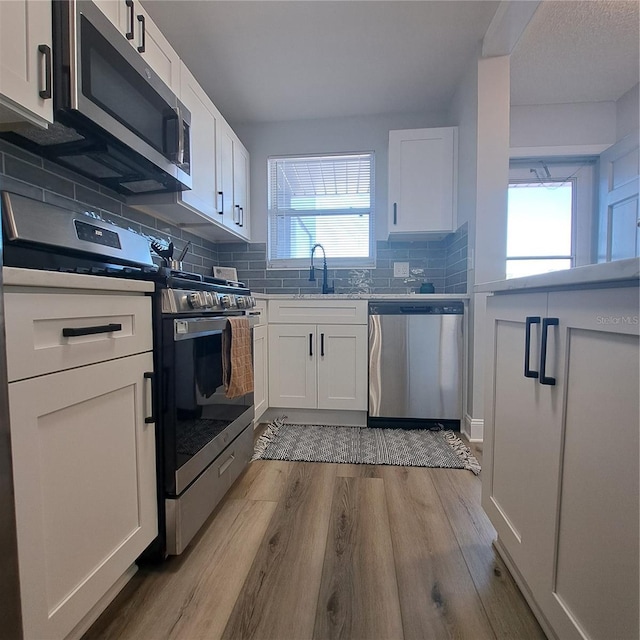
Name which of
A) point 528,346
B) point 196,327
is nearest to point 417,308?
point 528,346

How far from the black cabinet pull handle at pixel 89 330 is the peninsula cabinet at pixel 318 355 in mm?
1594

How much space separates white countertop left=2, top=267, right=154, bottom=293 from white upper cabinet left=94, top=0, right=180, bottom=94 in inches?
43.4

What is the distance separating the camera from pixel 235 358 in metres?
1.46

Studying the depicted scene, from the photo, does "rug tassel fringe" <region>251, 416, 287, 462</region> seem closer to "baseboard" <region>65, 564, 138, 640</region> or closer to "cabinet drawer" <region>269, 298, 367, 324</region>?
"cabinet drawer" <region>269, 298, 367, 324</region>

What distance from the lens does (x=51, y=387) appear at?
2.30ft

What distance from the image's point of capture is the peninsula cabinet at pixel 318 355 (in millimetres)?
2383

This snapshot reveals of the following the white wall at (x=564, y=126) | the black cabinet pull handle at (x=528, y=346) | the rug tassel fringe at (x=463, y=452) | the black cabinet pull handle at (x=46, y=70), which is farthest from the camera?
the white wall at (x=564, y=126)

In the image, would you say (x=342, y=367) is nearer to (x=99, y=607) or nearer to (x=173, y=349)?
(x=173, y=349)

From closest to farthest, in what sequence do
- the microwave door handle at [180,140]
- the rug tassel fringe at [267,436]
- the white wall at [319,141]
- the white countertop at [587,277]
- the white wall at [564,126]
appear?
the white countertop at [587,277]
the microwave door handle at [180,140]
the rug tassel fringe at [267,436]
the white wall at [564,126]
the white wall at [319,141]

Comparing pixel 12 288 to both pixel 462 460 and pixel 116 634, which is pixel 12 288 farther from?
pixel 462 460

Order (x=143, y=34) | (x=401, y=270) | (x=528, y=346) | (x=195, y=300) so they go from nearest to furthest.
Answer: (x=528, y=346)
(x=195, y=300)
(x=143, y=34)
(x=401, y=270)

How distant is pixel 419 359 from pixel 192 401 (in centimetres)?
161

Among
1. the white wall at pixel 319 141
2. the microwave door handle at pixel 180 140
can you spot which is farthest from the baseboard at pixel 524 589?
the white wall at pixel 319 141

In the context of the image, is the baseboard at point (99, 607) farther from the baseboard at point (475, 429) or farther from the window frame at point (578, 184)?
the window frame at point (578, 184)
